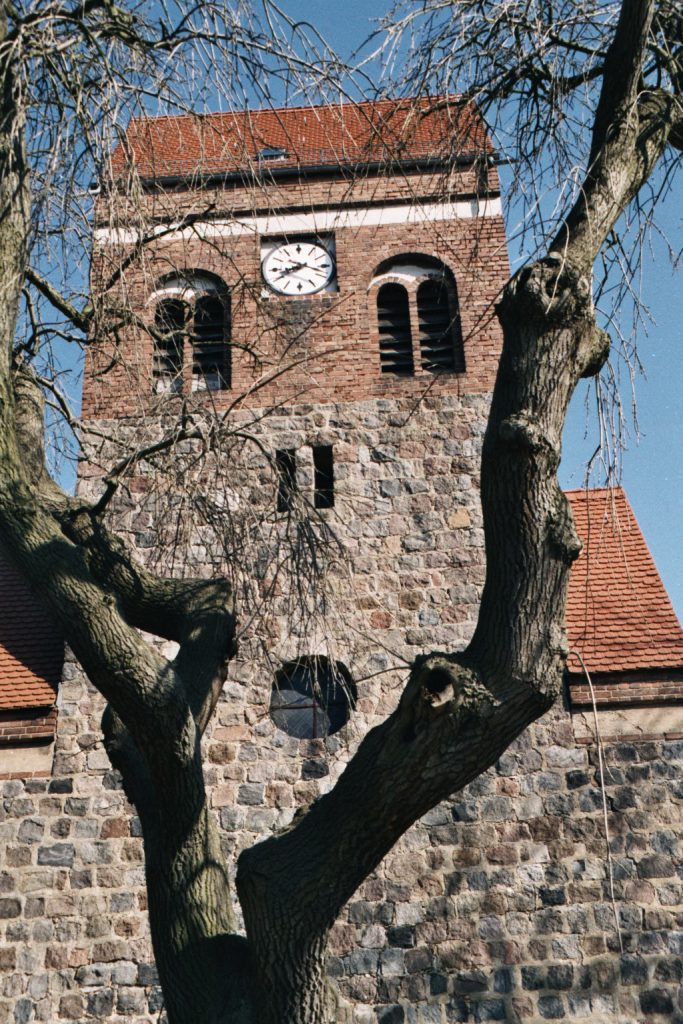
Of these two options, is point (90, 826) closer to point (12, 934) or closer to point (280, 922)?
point (12, 934)

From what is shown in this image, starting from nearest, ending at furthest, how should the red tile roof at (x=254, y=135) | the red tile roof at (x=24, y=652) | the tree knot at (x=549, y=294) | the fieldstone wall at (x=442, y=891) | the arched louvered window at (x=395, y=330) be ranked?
the tree knot at (x=549, y=294), the red tile roof at (x=254, y=135), the fieldstone wall at (x=442, y=891), the red tile roof at (x=24, y=652), the arched louvered window at (x=395, y=330)

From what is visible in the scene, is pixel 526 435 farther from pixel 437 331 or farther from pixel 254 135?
pixel 437 331

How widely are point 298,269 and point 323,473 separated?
8.15ft

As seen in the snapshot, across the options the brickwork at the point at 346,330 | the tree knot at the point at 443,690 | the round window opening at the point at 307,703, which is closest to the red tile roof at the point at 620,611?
the round window opening at the point at 307,703

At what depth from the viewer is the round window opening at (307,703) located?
382 inches

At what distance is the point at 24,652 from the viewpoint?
415 inches

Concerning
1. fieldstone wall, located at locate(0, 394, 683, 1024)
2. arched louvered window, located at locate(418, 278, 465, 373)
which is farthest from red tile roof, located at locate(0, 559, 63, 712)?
arched louvered window, located at locate(418, 278, 465, 373)

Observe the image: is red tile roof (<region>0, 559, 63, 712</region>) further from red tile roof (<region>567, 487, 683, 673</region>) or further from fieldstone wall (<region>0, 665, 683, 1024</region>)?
red tile roof (<region>567, 487, 683, 673</region>)

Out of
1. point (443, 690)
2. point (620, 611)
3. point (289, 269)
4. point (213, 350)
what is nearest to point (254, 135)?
point (443, 690)

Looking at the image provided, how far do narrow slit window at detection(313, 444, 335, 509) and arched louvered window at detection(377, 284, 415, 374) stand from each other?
1261mm

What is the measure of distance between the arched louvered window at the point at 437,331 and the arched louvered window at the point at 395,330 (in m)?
0.14

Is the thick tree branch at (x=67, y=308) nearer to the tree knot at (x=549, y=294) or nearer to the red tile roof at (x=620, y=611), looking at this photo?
the tree knot at (x=549, y=294)

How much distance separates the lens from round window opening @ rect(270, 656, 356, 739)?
9.70m

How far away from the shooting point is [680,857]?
28.9 ft
